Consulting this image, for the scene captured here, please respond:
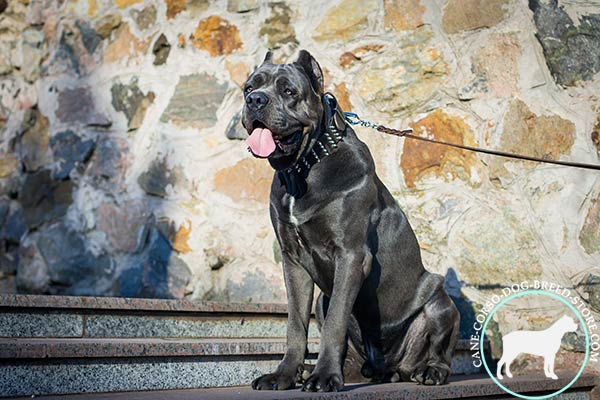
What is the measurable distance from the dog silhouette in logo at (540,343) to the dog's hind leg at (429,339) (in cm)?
63

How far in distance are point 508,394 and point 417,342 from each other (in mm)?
443

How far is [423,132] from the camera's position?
4094 mm

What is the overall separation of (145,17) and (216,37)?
63cm

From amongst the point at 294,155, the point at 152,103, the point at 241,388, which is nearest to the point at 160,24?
the point at 152,103

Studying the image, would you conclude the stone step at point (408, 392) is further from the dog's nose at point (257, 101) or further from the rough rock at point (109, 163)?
the rough rock at point (109, 163)

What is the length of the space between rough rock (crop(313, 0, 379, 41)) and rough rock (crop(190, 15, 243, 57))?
0.59m

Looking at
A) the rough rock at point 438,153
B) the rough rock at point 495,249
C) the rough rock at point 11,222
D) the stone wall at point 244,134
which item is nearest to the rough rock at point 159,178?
the stone wall at point 244,134

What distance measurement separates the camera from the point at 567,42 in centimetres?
383

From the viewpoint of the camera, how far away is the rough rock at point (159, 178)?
16.1 ft

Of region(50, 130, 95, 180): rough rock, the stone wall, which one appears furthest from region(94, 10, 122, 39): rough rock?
region(50, 130, 95, 180): rough rock

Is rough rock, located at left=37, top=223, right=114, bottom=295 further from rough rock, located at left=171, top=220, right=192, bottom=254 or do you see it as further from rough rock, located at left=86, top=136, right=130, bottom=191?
rough rock, located at left=171, top=220, right=192, bottom=254

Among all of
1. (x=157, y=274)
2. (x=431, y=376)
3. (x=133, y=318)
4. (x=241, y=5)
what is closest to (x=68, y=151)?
(x=157, y=274)

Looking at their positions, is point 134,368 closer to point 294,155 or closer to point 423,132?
point 294,155

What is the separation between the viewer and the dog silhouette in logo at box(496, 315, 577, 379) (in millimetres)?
3660
